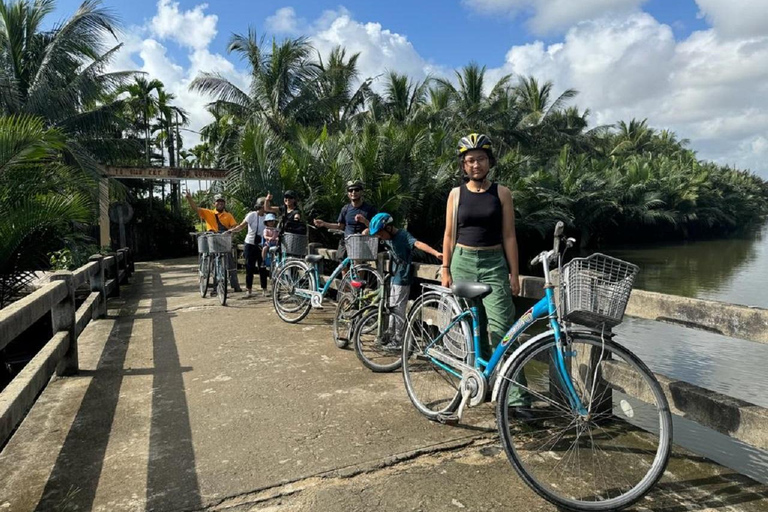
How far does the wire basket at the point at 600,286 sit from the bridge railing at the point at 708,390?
26.4 inches

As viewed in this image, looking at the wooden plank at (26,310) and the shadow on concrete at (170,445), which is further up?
the wooden plank at (26,310)

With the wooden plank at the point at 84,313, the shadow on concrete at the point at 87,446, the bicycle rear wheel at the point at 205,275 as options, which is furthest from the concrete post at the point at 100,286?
the shadow on concrete at the point at 87,446

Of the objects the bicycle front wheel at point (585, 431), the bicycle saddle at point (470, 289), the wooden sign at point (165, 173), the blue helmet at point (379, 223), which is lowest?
the bicycle front wheel at point (585, 431)

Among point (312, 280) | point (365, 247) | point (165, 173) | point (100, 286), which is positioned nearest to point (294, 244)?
point (312, 280)

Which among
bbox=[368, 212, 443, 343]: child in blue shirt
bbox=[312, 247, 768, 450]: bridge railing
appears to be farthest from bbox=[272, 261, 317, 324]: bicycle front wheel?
bbox=[312, 247, 768, 450]: bridge railing

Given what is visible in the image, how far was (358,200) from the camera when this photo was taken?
6453 mm

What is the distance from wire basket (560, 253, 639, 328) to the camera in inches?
99.0

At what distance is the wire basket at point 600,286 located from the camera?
8.25ft

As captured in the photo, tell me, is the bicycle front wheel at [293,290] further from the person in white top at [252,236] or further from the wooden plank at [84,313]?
the person in white top at [252,236]

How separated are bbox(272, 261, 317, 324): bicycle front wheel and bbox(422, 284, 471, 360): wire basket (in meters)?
2.94

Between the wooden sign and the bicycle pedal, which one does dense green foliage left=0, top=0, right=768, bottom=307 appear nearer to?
the wooden sign

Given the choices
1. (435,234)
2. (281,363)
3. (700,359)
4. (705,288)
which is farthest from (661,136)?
(281,363)

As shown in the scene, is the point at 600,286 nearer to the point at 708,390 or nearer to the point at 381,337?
the point at 708,390

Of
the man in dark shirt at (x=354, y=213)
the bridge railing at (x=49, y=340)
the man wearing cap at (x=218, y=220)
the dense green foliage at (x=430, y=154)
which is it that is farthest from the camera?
the dense green foliage at (x=430, y=154)
